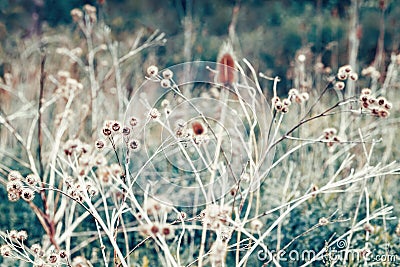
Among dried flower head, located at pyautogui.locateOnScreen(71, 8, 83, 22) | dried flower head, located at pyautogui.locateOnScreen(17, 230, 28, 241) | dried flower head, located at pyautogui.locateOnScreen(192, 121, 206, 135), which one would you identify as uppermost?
dried flower head, located at pyautogui.locateOnScreen(71, 8, 83, 22)

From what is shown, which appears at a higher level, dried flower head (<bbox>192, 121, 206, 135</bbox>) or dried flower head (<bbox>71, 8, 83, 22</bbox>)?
dried flower head (<bbox>71, 8, 83, 22</bbox>)

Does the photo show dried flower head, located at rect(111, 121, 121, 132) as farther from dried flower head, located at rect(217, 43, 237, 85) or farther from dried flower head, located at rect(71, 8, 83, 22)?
dried flower head, located at rect(71, 8, 83, 22)

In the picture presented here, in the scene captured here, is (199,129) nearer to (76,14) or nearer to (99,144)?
(99,144)

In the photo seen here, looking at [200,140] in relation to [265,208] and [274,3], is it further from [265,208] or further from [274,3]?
[274,3]

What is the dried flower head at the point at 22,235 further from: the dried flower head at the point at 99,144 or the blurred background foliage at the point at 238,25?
the blurred background foliage at the point at 238,25

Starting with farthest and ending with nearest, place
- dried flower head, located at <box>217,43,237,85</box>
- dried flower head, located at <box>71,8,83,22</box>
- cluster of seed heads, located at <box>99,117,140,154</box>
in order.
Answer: dried flower head, located at <box>71,8,83,22</box>
dried flower head, located at <box>217,43,237,85</box>
cluster of seed heads, located at <box>99,117,140,154</box>

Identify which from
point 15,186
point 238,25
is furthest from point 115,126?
point 238,25

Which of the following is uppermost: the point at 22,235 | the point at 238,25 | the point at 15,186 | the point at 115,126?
the point at 238,25

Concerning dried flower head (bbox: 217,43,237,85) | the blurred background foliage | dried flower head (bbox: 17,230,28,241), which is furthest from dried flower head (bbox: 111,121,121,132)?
the blurred background foliage

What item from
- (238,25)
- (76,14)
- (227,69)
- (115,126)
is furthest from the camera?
(238,25)

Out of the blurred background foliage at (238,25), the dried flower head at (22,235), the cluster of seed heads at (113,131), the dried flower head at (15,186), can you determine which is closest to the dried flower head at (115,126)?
the cluster of seed heads at (113,131)

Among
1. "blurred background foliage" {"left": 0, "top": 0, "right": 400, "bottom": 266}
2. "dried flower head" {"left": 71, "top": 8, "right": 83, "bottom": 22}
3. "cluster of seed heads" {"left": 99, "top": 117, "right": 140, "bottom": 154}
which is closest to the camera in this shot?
"cluster of seed heads" {"left": 99, "top": 117, "right": 140, "bottom": 154}

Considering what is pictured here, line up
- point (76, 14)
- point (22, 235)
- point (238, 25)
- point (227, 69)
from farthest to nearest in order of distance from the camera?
point (238, 25) < point (76, 14) < point (227, 69) < point (22, 235)

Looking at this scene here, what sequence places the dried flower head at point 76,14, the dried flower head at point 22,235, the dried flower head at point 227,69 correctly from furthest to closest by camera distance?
the dried flower head at point 76,14
the dried flower head at point 227,69
the dried flower head at point 22,235
